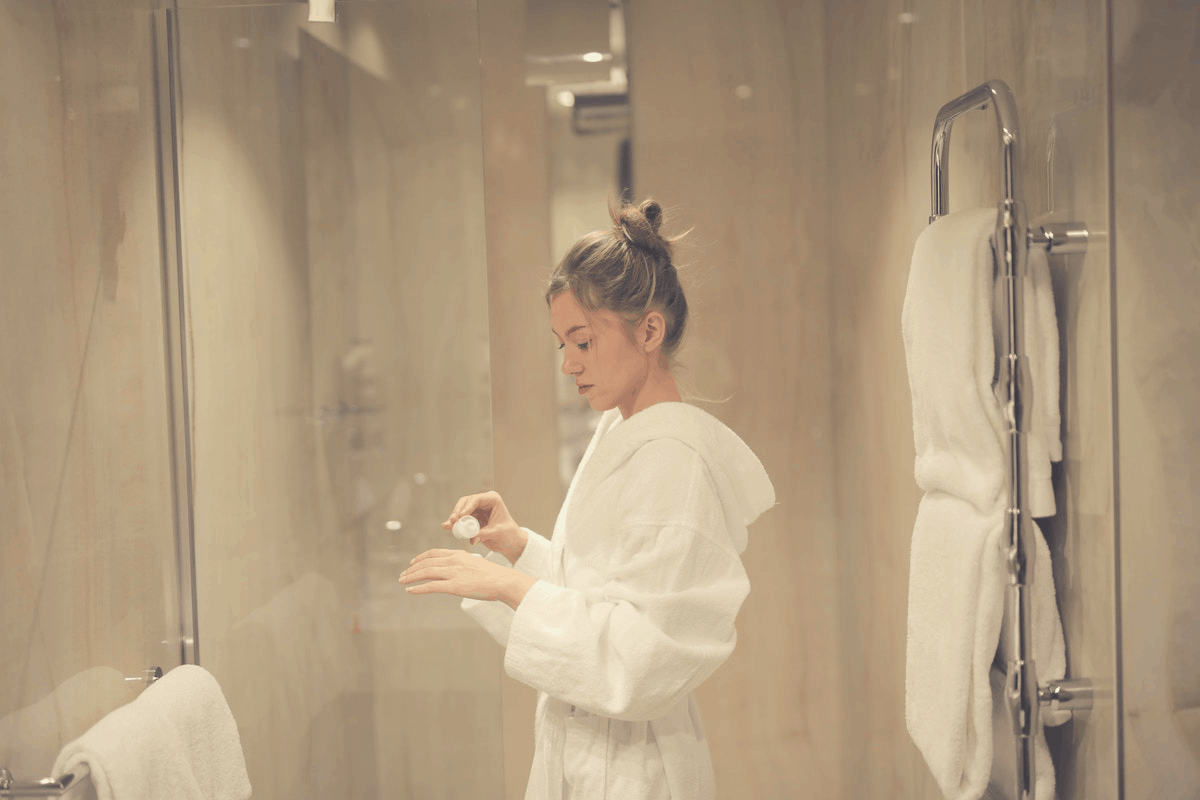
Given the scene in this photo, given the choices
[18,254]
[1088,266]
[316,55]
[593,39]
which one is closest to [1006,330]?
[1088,266]

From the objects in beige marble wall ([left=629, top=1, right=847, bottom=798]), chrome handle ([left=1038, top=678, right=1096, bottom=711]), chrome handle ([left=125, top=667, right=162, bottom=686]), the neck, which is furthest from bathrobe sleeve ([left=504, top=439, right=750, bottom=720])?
beige marble wall ([left=629, top=1, right=847, bottom=798])

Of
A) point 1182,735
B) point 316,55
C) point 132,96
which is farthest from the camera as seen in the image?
point 316,55

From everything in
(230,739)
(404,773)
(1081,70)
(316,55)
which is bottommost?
(404,773)

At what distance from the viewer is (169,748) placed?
3.83 ft

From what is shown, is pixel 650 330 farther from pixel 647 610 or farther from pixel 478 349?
pixel 647 610

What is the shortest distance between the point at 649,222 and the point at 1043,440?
0.58 metres

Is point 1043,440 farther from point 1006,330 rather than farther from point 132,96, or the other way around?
point 132,96

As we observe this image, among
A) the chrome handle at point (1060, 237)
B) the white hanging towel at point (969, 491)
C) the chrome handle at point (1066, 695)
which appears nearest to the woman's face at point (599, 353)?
the white hanging towel at point (969, 491)

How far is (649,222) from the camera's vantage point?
1.26 m

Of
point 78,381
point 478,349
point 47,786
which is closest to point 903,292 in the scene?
point 478,349

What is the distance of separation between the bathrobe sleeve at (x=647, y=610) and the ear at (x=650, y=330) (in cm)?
15

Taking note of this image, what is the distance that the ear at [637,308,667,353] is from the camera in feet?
4.11

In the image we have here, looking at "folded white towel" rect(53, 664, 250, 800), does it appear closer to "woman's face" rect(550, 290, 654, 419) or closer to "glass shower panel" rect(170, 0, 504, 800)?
"glass shower panel" rect(170, 0, 504, 800)

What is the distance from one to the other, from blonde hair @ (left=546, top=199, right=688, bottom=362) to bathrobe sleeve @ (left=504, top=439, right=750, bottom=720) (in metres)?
0.21
